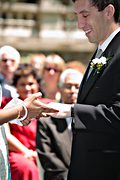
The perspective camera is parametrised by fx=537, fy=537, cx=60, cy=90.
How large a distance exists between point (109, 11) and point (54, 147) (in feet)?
8.08

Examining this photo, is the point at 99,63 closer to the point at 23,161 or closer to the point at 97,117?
the point at 97,117

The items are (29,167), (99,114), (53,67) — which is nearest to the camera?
(99,114)

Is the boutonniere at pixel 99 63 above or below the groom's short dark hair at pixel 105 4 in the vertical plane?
below

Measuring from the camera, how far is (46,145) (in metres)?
6.12

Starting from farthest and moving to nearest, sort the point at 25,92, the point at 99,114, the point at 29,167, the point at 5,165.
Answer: the point at 25,92 < the point at 29,167 < the point at 5,165 < the point at 99,114

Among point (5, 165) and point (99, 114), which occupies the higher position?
point (99, 114)

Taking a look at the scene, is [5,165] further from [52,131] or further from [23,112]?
[52,131]

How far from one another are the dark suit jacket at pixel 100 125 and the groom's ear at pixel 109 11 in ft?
0.51

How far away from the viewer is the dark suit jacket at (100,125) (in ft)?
12.8

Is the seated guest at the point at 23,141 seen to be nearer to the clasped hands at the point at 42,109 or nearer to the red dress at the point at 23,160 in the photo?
the red dress at the point at 23,160

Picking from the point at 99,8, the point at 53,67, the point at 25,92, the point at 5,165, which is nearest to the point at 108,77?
the point at 99,8

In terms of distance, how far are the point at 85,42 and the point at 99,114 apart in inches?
673

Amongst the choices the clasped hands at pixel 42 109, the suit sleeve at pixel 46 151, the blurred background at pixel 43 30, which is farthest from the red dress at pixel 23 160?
the blurred background at pixel 43 30

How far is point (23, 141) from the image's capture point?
6.30 m
